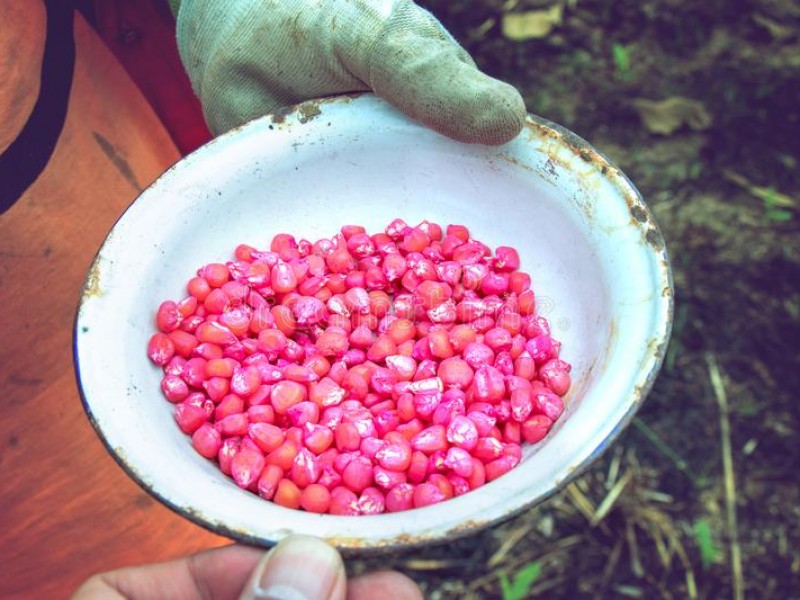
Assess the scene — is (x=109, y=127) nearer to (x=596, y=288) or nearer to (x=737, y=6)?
(x=596, y=288)

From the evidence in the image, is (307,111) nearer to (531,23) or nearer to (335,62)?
(335,62)

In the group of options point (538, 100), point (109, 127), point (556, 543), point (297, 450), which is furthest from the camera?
point (538, 100)

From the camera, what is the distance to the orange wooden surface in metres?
1.43

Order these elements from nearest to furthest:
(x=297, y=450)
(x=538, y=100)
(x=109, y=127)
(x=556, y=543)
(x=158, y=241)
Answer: (x=297, y=450)
(x=158, y=241)
(x=109, y=127)
(x=556, y=543)
(x=538, y=100)

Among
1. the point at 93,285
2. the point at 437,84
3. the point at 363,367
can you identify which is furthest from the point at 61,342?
the point at 437,84

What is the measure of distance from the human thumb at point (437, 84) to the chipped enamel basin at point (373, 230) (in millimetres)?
79

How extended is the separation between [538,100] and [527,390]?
5.72ft

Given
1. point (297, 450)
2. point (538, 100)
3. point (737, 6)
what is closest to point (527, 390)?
point (297, 450)

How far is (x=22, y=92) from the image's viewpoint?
55.1 inches

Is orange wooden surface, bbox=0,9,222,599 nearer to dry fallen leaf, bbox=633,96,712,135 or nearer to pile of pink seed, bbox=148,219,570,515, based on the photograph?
pile of pink seed, bbox=148,219,570,515

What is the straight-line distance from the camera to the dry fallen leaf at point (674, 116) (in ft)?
8.89

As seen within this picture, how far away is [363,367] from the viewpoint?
1.40 metres

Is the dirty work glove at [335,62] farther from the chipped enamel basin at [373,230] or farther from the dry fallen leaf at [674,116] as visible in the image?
the dry fallen leaf at [674,116]

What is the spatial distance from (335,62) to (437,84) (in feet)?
0.79
